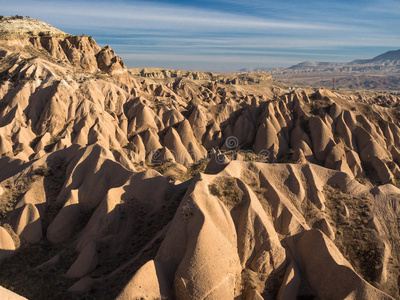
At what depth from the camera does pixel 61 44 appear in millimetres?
64312

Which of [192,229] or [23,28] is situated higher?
[23,28]

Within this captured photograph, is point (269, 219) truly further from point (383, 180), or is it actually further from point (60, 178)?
point (383, 180)

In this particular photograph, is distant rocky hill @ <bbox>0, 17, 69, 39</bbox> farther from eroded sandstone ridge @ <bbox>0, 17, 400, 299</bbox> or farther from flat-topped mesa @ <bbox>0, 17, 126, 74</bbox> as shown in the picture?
eroded sandstone ridge @ <bbox>0, 17, 400, 299</bbox>

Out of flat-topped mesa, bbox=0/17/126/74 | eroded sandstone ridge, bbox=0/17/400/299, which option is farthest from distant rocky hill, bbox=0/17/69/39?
eroded sandstone ridge, bbox=0/17/400/299

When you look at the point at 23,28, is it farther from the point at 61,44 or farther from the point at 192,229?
the point at 192,229

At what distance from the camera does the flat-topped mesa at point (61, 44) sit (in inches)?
2363

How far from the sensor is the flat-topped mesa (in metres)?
60.0

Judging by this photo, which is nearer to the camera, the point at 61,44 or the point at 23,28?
the point at 23,28

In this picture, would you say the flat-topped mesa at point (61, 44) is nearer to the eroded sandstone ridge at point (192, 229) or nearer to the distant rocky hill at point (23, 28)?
the distant rocky hill at point (23, 28)

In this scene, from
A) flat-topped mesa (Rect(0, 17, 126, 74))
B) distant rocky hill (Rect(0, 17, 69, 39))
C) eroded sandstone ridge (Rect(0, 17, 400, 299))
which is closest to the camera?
eroded sandstone ridge (Rect(0, 17, 400, 299))

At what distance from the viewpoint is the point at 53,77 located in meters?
45.8

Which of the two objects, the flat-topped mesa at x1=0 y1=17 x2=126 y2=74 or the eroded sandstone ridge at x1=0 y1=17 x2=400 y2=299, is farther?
the flat-topped mesa at x1=0 y1=17 x2=126 y2=74

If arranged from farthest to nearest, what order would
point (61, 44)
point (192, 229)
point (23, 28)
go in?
point (61, 44)
point (23, 28)
point (192, 229)

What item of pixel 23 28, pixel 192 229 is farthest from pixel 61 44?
pixel 192 229
